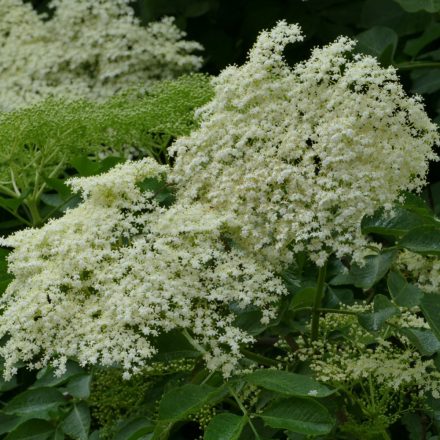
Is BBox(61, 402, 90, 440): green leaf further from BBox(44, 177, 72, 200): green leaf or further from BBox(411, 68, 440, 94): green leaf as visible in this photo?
BBox(411, 68, 440, 94): green leaf

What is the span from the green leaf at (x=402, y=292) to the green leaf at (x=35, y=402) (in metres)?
0.52

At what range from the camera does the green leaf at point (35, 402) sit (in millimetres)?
1538

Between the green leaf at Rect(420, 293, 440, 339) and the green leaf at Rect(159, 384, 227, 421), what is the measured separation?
0.98 ft

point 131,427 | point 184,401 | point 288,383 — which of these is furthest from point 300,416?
point 131,427

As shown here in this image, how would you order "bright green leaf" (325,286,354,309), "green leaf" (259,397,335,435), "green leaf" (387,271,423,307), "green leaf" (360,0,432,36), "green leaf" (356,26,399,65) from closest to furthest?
"green leaf" (259,397,335,435) < "green leaf" (387,271,423,307) < "bright green leaf" (325,286,354,309) < "green leaf" (356,26,399,65) < "green leaf" (360,0,432,36)

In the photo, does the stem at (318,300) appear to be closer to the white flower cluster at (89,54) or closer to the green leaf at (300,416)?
the green leaf at (300,416)

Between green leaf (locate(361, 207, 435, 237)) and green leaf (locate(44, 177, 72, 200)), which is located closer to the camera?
green leaf (locate(361, 207, 435, 237))

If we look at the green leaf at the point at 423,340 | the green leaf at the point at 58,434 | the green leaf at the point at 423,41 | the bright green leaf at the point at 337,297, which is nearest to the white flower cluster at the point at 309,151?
the green leaf at the point at 423,340

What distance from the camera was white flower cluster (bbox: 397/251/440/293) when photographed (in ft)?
5.40

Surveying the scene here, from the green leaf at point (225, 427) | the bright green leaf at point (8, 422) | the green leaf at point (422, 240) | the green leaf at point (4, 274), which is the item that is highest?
the green leaf at point (422, 240)

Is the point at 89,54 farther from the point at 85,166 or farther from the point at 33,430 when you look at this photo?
the point at 33,430

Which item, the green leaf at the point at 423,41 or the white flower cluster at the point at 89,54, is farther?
the white flower cluster at the point at 89,54

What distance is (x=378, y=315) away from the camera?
55.6 inches

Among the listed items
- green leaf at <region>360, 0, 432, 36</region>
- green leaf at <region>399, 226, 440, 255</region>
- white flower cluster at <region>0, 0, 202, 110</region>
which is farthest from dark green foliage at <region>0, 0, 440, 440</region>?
white flower cluster at <region>0, 0, 202, 110</region>
